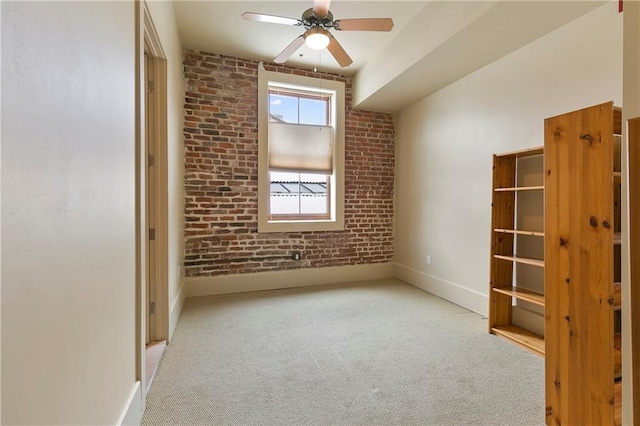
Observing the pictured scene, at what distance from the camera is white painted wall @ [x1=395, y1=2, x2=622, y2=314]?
2.37 m

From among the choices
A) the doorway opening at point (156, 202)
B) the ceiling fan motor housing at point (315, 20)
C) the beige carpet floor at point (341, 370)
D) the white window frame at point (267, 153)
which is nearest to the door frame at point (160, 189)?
the doorway opening at point (156, 202)

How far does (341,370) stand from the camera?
217cm

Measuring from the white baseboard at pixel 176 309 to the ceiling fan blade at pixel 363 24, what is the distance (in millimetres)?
2917

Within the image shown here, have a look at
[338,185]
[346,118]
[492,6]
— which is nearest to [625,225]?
[492,6]

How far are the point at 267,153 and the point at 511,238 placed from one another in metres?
3.07

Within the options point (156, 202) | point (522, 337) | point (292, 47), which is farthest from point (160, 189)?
point (522, 337)

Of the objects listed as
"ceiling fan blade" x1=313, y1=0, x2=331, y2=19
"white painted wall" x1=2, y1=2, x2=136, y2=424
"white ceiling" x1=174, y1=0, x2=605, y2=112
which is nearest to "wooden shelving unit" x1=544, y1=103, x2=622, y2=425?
"white ceiling" x1=174, y1=0, x2=605, y2=112

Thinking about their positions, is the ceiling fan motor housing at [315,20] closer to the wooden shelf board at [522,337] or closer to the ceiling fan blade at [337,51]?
the ceiling fan blade at [337,51]

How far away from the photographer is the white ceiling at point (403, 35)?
2.45 meters

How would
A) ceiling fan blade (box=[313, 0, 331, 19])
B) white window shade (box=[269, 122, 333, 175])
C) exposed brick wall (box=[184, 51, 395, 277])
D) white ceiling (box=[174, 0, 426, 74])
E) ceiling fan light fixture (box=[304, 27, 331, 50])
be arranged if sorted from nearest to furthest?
ceiling fan blade (box=[313, 0, 331, 19])
ceiling fan light fixture (box=[304, 27, 331, 50])
white ceiling (box=[174, 0, 426, 74])
exposed brick wall (box=[184, 51, 395, 277])
white window shade (box=[269, 122, 333, 175])

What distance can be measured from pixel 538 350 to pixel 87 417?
9.64ft

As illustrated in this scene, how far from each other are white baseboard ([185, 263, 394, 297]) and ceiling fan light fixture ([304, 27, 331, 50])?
2863 mm

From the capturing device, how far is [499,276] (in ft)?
9.73

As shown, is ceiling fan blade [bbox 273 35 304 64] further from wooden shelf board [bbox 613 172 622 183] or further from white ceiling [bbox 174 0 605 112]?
wooden shelf board [bbox 613 172 622 183]
